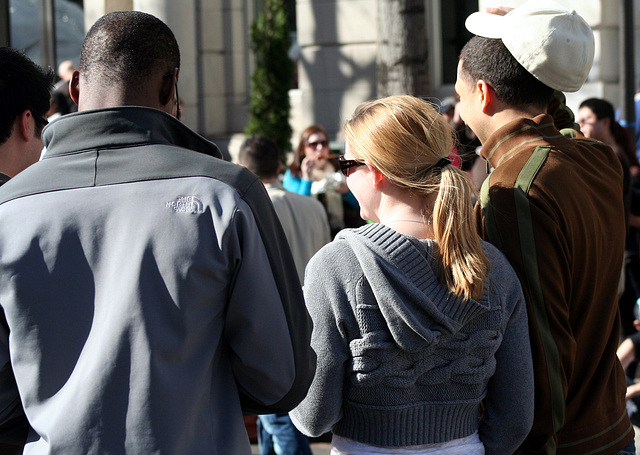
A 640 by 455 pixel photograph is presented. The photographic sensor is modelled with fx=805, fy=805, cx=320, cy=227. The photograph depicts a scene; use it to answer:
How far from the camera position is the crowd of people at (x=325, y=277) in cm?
181

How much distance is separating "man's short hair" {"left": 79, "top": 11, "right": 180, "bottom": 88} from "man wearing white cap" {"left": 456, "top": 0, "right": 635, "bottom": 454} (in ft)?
3.23

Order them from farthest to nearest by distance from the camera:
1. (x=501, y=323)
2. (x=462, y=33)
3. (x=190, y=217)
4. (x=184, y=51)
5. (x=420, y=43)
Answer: (x=184, y=51)
(x=462, y=33)
(x=420, y=43)
(x=501, y=323)
(x=190, y=217)

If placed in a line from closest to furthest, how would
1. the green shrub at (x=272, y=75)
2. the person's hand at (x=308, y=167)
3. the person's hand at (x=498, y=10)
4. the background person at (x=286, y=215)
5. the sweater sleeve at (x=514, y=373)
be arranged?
the sweater sleeve at (x=514, y=373)
the person's hand at (x=498, y=10)
the background person at (x=286, y=215)
the person's hand at (x=308, y=167)
the green shrub at (x=272, y=75)

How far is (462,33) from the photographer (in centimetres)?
1092

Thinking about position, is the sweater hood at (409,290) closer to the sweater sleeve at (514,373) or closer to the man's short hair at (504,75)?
the sweater sleeve at (514,373)

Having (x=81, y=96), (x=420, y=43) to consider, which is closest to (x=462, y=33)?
(x=420, y=43)

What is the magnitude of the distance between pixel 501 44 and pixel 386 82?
578 centimetres

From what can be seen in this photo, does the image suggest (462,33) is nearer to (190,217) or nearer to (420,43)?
(420,43)

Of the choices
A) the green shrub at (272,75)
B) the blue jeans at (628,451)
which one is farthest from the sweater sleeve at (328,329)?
the green shrub at (272,75)

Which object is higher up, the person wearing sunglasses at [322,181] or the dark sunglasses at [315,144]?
the dark sunglasses at [315,144]

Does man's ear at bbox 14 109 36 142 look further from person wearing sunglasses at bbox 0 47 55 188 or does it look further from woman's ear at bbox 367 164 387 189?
woman's ear at bbox 367 164 387 189

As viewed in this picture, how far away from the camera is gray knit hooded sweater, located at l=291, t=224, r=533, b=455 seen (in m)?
2.05

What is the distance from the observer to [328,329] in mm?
2076

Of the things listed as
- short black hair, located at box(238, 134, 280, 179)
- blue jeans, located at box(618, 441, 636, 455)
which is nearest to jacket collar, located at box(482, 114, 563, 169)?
blue jeans, located at box(618, 441, 636, 455)
